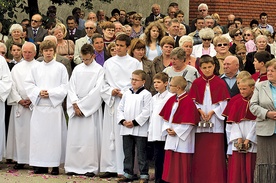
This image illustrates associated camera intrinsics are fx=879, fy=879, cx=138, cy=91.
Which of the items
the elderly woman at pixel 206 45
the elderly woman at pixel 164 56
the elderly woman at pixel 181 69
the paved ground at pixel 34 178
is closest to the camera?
the elderly woman at pixel 181 69

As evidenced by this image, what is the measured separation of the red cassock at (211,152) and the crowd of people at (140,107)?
0.01m

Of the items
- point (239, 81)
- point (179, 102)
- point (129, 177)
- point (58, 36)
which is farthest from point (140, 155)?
point (58, 36)

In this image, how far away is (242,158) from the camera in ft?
39.6

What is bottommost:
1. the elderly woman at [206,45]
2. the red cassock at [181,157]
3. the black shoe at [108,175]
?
the black shoe at [108,175]

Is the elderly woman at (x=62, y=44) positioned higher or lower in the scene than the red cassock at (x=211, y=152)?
higher

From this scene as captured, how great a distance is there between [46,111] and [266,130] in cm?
413

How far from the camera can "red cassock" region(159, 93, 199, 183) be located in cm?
1245

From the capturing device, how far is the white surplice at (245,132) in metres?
12.0

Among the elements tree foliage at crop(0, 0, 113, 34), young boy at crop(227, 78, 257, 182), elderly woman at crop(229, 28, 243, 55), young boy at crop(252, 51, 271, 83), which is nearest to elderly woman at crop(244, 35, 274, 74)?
elderly woman at crop(229, 28, 243, 55)

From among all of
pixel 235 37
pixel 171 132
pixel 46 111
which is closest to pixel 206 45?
pixel 235 37

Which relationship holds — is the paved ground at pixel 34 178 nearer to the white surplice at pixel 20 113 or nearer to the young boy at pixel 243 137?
the white surplice at pixel 20 113

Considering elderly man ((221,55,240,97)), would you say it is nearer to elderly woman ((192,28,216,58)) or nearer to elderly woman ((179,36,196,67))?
elderly woman ((179,36,196,67))

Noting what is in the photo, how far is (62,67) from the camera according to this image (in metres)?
14.4

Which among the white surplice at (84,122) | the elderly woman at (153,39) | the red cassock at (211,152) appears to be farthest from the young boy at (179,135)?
the elderly woman at (153,39)
